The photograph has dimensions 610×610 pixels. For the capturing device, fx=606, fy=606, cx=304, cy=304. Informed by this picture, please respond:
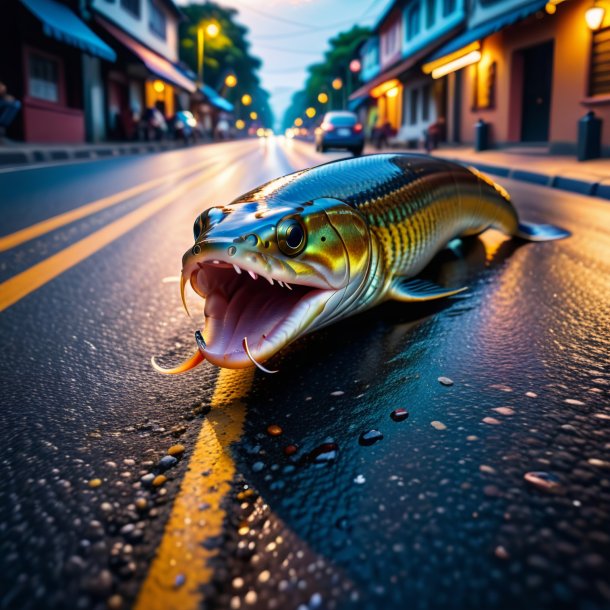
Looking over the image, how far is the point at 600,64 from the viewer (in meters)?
13.8

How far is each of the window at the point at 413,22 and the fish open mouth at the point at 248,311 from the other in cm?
3267

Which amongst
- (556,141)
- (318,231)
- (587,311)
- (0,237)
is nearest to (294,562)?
(318,231)

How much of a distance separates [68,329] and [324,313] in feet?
3.94

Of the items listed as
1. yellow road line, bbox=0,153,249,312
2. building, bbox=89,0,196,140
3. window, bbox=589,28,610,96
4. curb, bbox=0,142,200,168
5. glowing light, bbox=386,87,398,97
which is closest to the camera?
yellow road line, bbox=0,153,249,312

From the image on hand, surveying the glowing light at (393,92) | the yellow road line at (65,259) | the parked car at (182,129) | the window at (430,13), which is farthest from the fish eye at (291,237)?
the glowing light at (393,92)

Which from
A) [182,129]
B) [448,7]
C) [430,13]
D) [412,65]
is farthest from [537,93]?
[182,129]

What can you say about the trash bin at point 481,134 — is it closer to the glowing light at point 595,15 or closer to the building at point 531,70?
the building at point 531,70

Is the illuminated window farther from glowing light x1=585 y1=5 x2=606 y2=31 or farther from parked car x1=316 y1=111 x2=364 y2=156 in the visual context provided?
glowing light x1=585 y1=5 x2=606 y2=31

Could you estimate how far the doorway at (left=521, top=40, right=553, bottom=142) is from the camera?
57.0 ft

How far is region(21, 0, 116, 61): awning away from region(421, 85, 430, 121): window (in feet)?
46.8

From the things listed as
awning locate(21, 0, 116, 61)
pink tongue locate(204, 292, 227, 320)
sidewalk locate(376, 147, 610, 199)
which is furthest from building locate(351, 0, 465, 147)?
pink tongue locate(204, 292, 227, 320)

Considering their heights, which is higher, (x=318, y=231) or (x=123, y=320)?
(x=318, y=231)

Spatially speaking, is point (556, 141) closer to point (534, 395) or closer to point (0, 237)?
point (0, 237)

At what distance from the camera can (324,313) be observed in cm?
200
